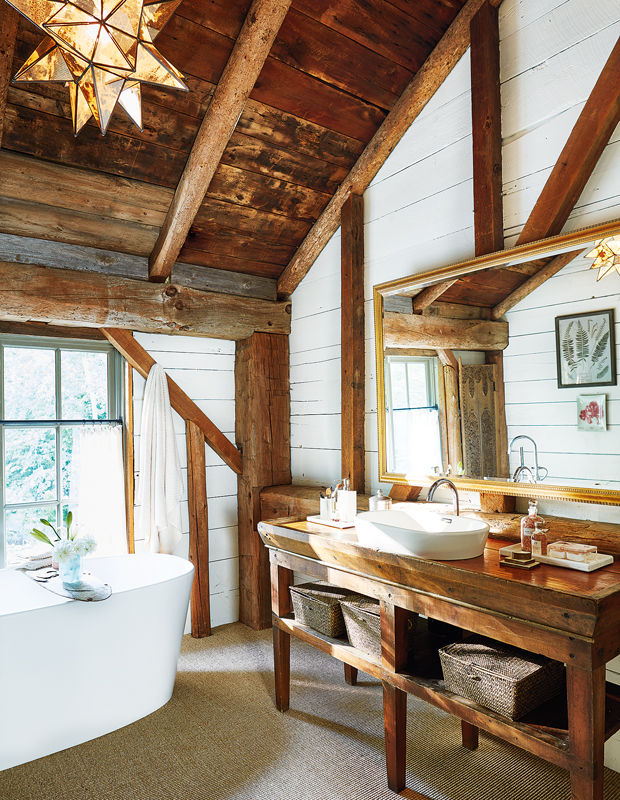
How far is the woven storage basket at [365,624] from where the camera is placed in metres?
2.22

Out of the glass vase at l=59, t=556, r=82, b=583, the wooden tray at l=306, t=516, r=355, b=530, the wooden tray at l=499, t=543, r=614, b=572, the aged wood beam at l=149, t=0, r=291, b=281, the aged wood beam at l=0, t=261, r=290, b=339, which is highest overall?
the aged wood beam at l=149, t=0, r=291, b=281

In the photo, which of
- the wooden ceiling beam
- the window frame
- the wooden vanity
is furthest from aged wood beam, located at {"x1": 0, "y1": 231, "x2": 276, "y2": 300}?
the wooden vanity

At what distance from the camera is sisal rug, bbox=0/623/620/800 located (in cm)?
209

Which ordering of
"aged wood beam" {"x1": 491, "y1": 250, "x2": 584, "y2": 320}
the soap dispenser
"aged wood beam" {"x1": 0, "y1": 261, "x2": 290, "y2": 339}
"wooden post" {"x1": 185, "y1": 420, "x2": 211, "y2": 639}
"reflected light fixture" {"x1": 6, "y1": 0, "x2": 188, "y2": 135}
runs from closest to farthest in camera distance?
1. "reflected light fixture" {"x1": 6, "y1": 0, "x2": 188, "y2": 135}
2. "aged wood beam" {"x1": 491, "y1": 250, "x2": 584, "y2": 320}
3. the soap dispenser
4. "aged wood beam" {"x1": 0, "y1": 261, "x2": 290, "y2": 339}
5. "wooden post" {"x1": 185, "y1": 420, "x2": 211, "y2": 639}

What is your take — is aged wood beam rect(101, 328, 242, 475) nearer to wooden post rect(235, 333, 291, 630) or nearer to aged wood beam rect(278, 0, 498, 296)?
wooden post rect(235, 333, 291, 630)

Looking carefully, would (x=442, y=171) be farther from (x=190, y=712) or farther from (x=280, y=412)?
(x=190, y=712)

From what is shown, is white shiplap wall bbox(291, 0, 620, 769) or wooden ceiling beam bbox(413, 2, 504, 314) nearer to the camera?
white shiplap wall bbox(291, 0, 620, 769)

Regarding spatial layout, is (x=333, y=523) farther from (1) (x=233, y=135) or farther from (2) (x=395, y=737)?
(1) (x=233, y=135)

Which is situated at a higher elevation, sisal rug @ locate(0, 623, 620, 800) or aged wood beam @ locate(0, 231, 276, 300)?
aged wood beam @ locate(0, 231, 276, 300)

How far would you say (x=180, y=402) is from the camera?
3615 mm

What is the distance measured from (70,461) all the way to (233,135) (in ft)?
6.93

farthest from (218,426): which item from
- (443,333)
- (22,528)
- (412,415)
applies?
(443,333)

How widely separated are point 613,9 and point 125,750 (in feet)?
11.7

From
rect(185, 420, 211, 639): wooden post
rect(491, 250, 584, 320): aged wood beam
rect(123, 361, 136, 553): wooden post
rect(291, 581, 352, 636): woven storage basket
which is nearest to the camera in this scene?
rect(491, 250, 584, 320): aged wood beam
